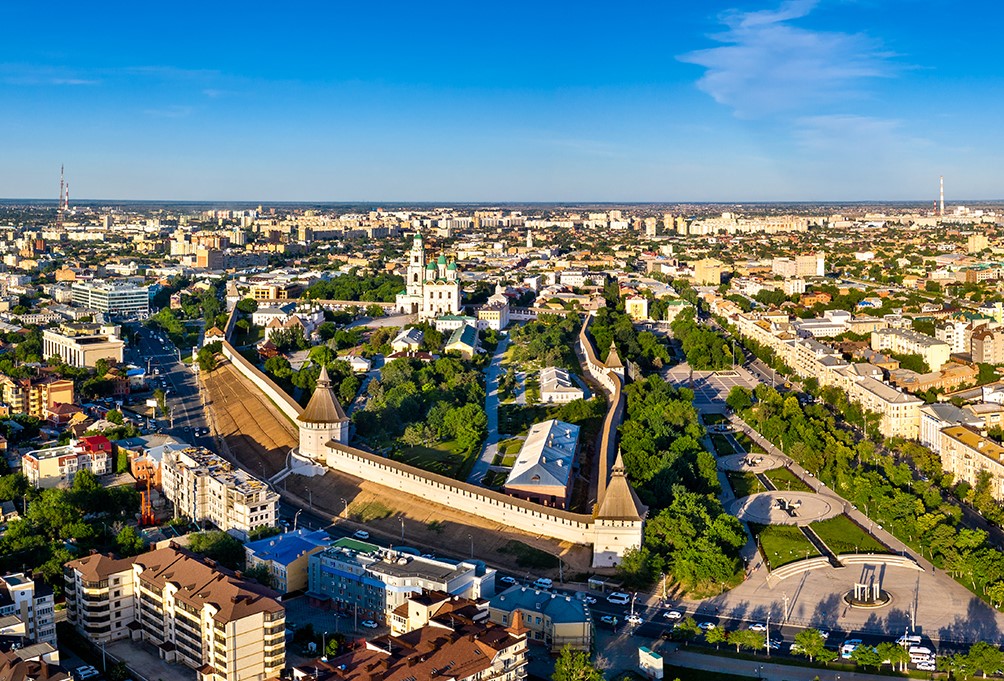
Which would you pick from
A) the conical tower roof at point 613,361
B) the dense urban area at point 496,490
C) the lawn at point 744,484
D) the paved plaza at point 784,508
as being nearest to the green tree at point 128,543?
the dense urban area at point 496,490

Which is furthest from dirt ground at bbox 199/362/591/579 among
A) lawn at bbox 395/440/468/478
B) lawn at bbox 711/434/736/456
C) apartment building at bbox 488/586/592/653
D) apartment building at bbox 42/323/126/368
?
lawn at bbox 711/434/736/456

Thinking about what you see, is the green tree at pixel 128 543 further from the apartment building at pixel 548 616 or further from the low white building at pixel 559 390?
the low white building at pixel 559 390

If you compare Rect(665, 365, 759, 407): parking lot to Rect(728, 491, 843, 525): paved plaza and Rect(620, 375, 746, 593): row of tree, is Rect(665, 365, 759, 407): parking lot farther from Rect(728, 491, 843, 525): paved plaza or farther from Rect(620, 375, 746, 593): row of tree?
Rect(728, 491, 843, 525): paved plaza

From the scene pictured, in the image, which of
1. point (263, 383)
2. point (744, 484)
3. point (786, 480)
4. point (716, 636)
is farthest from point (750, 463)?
point (263, 383)

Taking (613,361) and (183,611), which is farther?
(613,361)

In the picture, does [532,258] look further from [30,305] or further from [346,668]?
[346,668]

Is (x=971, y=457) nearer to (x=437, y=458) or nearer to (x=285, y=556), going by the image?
(x=437, y=458)

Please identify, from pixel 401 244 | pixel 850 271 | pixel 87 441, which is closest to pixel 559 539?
pixel 87 441
